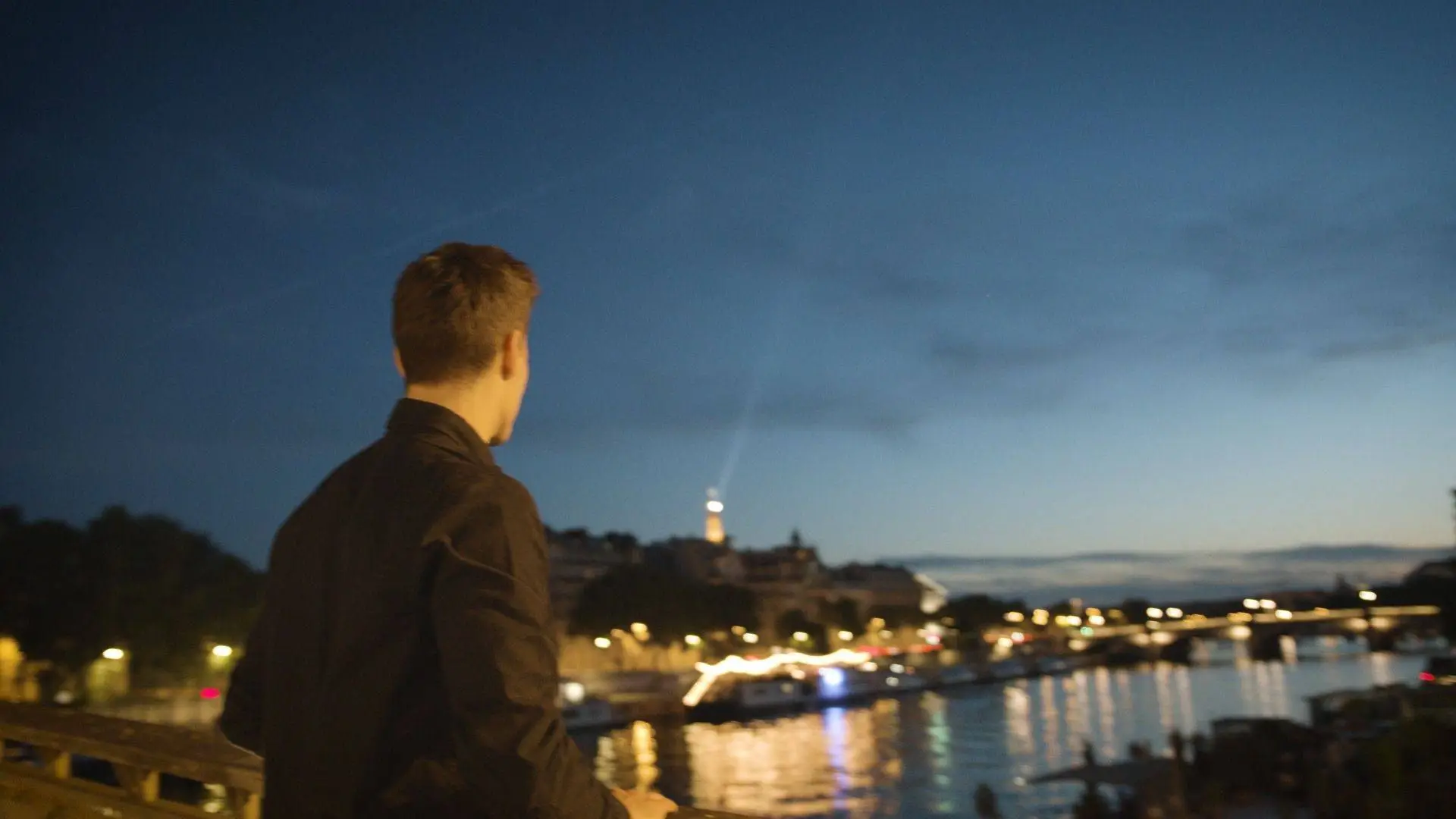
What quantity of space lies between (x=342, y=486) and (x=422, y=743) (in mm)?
405

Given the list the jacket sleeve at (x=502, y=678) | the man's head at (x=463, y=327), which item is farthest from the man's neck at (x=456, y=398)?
the jacket sleeve at (x=502, y=678)

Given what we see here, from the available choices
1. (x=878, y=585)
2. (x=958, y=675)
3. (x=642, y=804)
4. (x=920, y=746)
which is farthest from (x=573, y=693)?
(x=878, y=585)

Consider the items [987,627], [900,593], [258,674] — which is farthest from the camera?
[900,593]

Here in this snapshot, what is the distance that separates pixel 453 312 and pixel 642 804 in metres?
0.78

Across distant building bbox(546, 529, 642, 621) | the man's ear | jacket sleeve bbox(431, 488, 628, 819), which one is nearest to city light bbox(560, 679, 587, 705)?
distant building bbox(546, 529, 642, 621)

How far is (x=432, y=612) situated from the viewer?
1633mm

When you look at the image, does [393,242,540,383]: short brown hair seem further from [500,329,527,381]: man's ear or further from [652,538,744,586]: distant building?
[652,538,744,586]: distant building

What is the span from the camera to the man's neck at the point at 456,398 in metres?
1.87

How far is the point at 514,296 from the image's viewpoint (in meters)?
1.91

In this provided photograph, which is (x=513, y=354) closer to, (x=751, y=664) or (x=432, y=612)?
(x=432, y=612)

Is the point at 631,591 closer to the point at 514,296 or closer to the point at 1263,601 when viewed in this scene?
the point at 514,296

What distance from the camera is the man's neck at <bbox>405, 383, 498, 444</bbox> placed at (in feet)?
6.15

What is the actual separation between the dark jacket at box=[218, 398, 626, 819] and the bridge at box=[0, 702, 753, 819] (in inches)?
105

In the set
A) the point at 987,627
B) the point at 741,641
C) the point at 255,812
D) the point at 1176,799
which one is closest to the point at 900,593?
the point at 987,627
